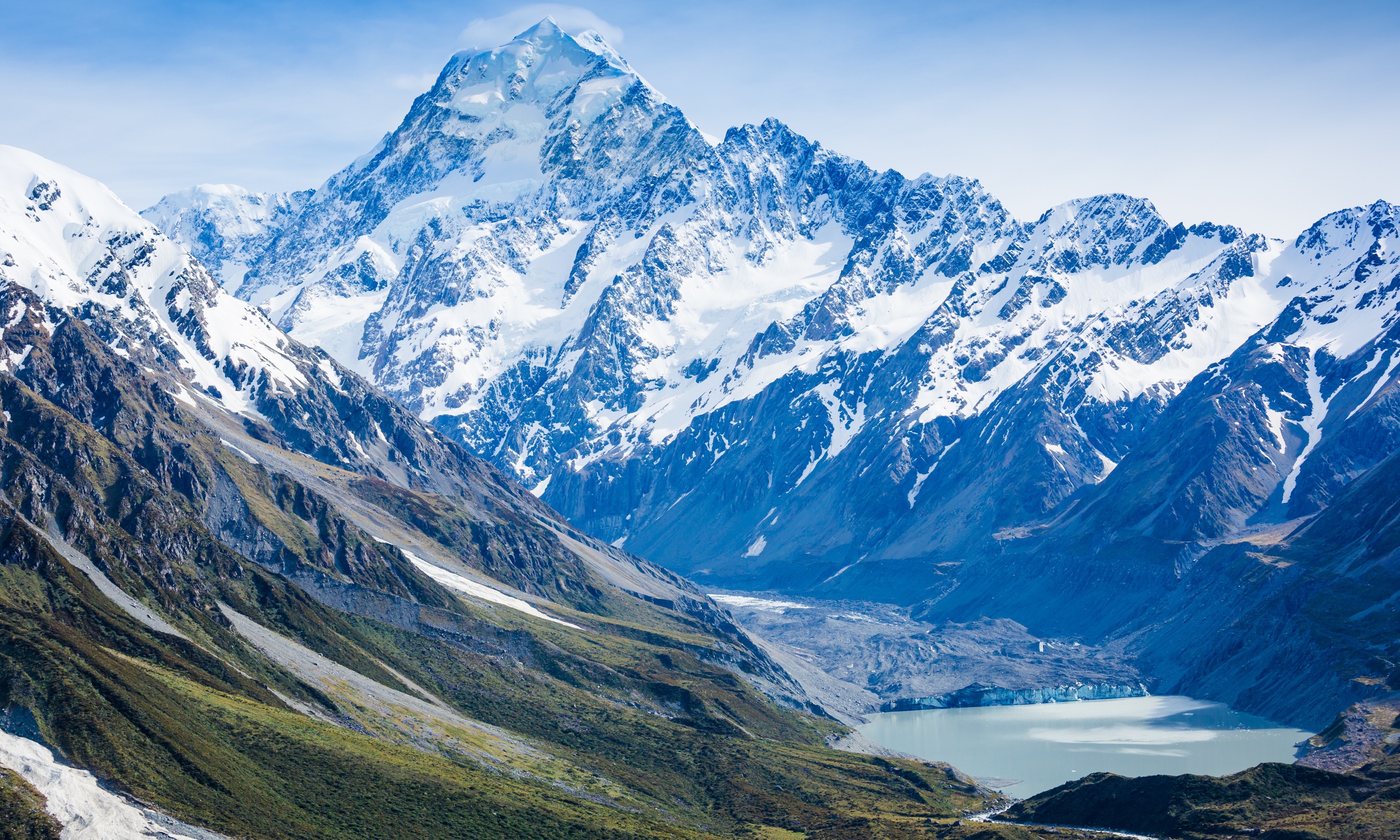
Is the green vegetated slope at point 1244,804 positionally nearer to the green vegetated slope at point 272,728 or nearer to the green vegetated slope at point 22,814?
the green vegetated slope at point 272,728

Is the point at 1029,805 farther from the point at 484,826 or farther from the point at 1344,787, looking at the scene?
the point at 484,826

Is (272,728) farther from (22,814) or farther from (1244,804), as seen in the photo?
(1244,804)

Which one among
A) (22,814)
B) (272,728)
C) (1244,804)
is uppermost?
(1244,804)

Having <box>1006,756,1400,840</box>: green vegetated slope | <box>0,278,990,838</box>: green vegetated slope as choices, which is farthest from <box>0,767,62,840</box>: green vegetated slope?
<box>1006,756,1400,840</box>: green vegetated slope

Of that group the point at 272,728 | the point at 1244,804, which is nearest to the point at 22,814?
the point at 272,728

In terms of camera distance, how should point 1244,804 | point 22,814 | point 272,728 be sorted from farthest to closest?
point 1244,804 → point 272,728 → point 22,814

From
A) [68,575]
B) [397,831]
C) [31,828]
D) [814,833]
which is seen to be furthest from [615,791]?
[31,828]

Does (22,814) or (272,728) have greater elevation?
(272,728)

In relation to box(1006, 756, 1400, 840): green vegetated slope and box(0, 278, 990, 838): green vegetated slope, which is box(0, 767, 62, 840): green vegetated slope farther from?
box(1006, 756, 1400, 840): green vegetated slope
